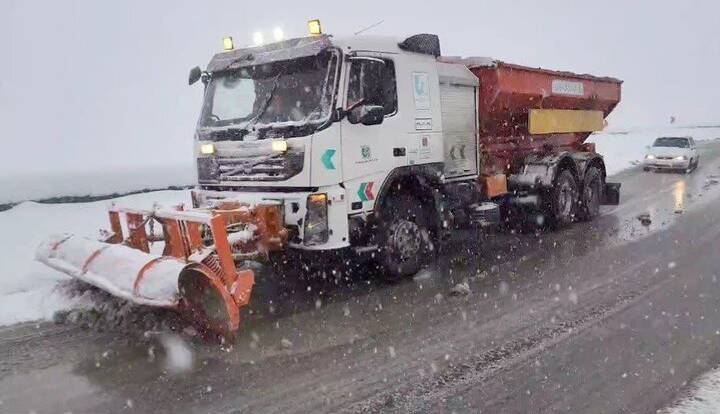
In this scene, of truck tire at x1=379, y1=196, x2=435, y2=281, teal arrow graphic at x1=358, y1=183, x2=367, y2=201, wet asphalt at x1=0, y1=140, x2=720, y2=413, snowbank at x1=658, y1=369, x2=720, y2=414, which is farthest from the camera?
truck tire at x1=379, y1=196, x2=435, y2=281

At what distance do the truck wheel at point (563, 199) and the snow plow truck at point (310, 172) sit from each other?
6.30ft

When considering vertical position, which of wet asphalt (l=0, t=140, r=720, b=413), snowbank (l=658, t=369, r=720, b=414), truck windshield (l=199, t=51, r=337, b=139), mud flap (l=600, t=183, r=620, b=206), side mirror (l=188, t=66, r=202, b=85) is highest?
side mirror (l=188, t=66, r=202, b=85)

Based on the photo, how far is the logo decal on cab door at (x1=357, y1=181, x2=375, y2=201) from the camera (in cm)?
621

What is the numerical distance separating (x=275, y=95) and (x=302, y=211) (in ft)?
4.45

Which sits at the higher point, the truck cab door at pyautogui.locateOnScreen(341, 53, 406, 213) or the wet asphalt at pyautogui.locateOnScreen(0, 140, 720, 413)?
the truck cab door at pyautogui.locateOnScreen(341, 53, 406, 213)

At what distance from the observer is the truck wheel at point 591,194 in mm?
10570

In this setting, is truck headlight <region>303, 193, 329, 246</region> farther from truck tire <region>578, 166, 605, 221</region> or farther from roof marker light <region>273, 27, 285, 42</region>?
truck tire <region>578, 166, 605, 221</region>

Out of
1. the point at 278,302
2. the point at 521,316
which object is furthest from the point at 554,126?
the point at 278,302

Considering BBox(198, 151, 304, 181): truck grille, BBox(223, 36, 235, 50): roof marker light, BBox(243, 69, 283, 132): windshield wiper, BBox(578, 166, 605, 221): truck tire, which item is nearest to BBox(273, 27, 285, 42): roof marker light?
BBox(243, 69, 283, 132): windshield wiper

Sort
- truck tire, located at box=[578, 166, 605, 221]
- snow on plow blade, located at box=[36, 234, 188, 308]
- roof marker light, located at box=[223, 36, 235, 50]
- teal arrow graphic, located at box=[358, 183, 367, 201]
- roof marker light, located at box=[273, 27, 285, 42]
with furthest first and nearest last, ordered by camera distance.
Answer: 1. truck tire, located at box=[578, 166, 605, 221]
2. roof marker light, located at box=[223, 36, 235, 50]
3. roof marker light, located at box=[273, 27, 285, 42]
4. teal arrow graphic, located at box=[358, 183, 367, 201]
5. snow on plow blade, located at box=[36, 234, 188, 308]

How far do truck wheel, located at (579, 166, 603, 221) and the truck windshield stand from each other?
21.1 feet

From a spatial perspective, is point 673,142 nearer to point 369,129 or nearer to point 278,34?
point 369,129

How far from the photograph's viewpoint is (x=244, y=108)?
21.0 feet

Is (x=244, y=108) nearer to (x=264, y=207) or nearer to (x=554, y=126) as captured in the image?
(x=264, y=207)
